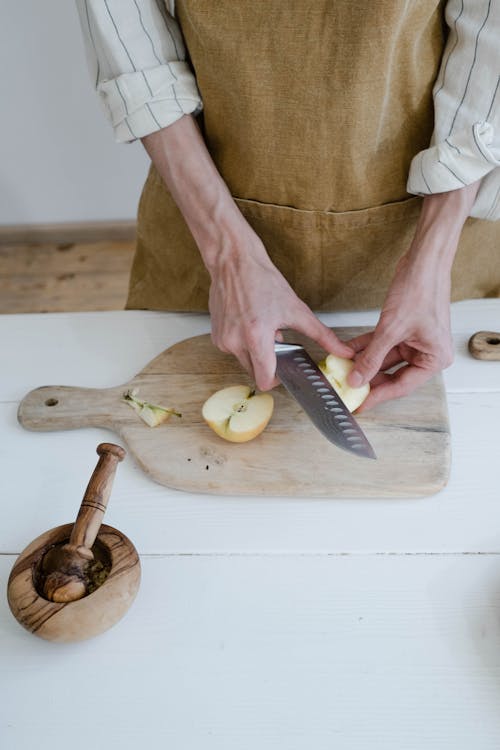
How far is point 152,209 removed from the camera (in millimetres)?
1072

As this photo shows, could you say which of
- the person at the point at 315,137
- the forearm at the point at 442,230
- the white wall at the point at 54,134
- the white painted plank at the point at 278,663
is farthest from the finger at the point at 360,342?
the white wall at the point at 54,134

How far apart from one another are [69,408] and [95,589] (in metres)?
0.30

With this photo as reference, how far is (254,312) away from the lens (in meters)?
0.86

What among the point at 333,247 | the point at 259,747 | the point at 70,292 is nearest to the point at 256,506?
the point at 259,747

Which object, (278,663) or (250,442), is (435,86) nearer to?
(250,442)

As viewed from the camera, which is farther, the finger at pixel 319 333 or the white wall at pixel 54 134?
the white wall at pixel 54 134

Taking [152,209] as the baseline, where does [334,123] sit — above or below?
above

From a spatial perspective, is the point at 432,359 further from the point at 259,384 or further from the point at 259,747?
the point at 259,747

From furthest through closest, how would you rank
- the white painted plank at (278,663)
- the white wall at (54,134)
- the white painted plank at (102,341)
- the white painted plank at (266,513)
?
the white wall at (54,134), the white painted plank at (102,341), the white painted plank at (266,513), the white painted plank at (278,663)

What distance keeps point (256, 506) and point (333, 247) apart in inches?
15.0

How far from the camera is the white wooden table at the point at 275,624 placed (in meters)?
0.63

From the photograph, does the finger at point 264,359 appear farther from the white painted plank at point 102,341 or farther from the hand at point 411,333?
the white painted plank at point 102,341

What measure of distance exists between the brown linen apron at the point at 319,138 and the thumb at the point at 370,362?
0.19 meters

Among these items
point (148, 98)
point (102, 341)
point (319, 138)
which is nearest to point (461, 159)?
point (319, 138)
